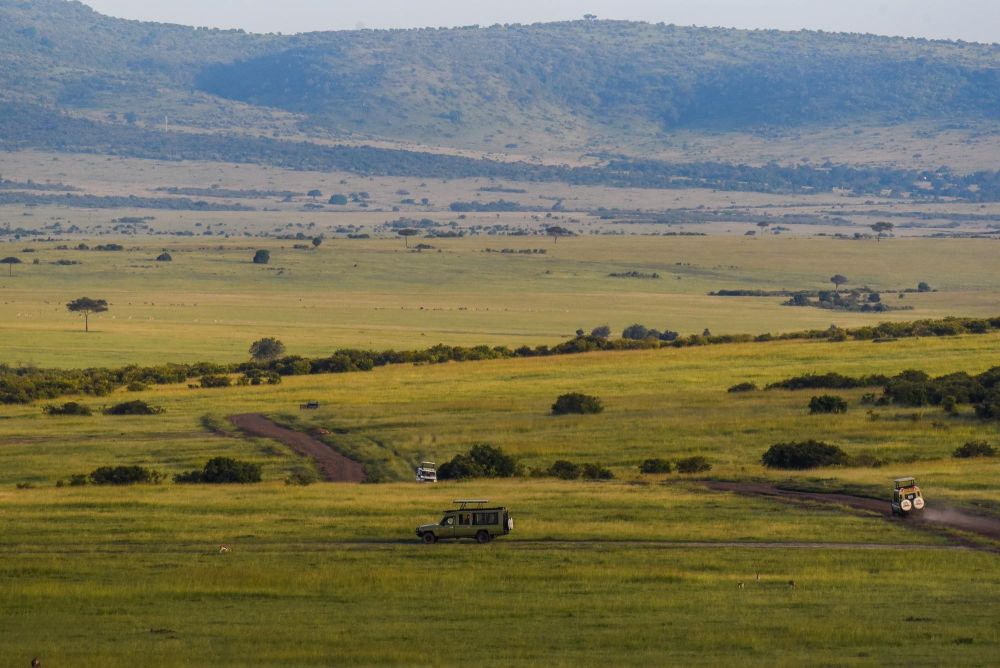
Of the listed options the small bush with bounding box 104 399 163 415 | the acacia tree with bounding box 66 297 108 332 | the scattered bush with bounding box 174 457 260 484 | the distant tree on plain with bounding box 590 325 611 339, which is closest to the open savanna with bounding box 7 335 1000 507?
the small bush with bounding box 104 399 163 415

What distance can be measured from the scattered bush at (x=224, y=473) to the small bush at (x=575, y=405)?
52.1 ft

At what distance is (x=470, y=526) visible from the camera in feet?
111

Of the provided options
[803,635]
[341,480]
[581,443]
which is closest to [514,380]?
[581,443]

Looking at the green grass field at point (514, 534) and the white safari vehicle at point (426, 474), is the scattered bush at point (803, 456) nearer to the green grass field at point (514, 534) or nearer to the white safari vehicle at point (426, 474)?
the green grass field at point (514, 534)

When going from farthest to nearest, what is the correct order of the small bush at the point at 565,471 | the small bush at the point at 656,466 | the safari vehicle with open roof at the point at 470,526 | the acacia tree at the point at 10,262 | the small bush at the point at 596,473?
the acacia tree at the point at 10,262 → the small bush at the point at 656,466 → the small bush at the point at 565,471 → the small bush at the point at 596,473 → the safari vehicle with open roof at the point at 470,526

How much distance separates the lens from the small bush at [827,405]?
56156 millimetres

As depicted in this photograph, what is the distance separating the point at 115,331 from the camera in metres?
104

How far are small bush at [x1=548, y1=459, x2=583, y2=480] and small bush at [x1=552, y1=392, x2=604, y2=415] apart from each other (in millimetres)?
12693

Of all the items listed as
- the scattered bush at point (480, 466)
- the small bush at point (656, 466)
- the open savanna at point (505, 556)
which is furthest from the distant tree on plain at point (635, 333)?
the small bush at point (656, 466)

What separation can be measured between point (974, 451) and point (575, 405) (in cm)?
1652

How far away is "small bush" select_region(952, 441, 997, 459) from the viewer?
46219 millimetres

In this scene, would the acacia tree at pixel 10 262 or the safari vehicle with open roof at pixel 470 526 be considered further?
the acacia tree at pixel 10 262

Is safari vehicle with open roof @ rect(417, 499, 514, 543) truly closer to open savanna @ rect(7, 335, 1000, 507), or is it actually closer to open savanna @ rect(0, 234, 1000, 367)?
open savanna @ rect(7, 335, 1000, 507)

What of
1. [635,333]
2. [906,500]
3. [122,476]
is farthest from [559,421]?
[635,333]
